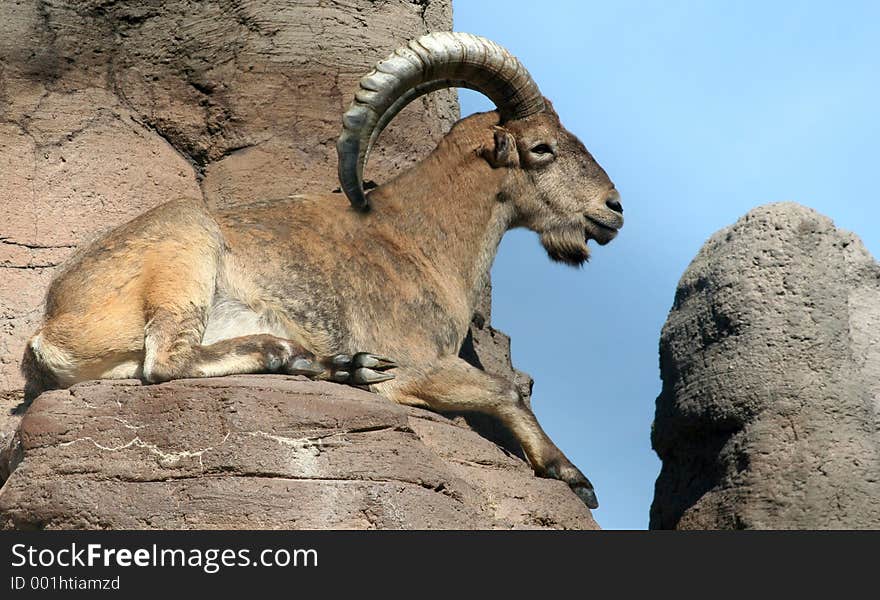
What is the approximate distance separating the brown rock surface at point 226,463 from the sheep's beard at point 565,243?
8.15 feet

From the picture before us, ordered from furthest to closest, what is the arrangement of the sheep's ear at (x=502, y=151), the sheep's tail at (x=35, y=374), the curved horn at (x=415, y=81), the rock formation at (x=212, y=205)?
the sheep's ear at (x=502, y=151), the curved horn at (x=415, y=81), the sheep's tail at (x=35, y=374), the rock formation at (x=212, y=205)

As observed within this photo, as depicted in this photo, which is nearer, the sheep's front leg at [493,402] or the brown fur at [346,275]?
the brown fur at [346,275]

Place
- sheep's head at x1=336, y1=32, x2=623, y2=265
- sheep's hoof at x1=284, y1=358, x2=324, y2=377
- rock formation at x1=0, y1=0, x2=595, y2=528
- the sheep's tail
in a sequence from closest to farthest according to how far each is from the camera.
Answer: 1. rock formation at x1=0, y1=0, x2=595, y2=528
2. sheep's hoof at x1=284, y1=358, x2=324, y2=377
3. the sheep's tail
4. sheep's head at x1=336, y1=32, x2=623, y2=265

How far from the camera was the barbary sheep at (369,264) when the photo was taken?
8.41 m

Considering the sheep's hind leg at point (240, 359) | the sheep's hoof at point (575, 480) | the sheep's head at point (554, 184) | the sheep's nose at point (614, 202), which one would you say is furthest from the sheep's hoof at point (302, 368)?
the sheep's nose at point (614, 202)

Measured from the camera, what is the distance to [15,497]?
755 centimetres

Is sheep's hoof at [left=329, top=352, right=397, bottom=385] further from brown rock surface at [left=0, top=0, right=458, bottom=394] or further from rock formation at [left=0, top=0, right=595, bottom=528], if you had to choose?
brown rock surface at [left=0, top=0, right=458, bottom=394]

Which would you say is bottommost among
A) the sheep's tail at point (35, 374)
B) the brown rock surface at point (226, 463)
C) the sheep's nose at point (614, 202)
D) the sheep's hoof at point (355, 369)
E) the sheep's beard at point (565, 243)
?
the brown rock surface at point (226, 463)

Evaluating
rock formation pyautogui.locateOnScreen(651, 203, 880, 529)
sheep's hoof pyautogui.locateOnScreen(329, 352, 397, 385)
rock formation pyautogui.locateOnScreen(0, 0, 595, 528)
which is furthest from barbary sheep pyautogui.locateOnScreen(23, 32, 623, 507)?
rock formation pyautogui.locateOnScreen(651, 203, 880, 529)

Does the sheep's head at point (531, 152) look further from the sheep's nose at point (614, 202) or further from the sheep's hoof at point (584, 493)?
the sheep's hoof at point (584, 493)

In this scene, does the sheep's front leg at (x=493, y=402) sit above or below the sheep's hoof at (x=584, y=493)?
above

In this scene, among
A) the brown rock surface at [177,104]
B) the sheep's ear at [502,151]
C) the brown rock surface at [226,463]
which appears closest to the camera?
the brown rock surface at [226,463]

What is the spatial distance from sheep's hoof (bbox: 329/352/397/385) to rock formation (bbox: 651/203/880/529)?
2.28m

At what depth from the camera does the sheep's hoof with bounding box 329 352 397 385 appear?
859 cm
